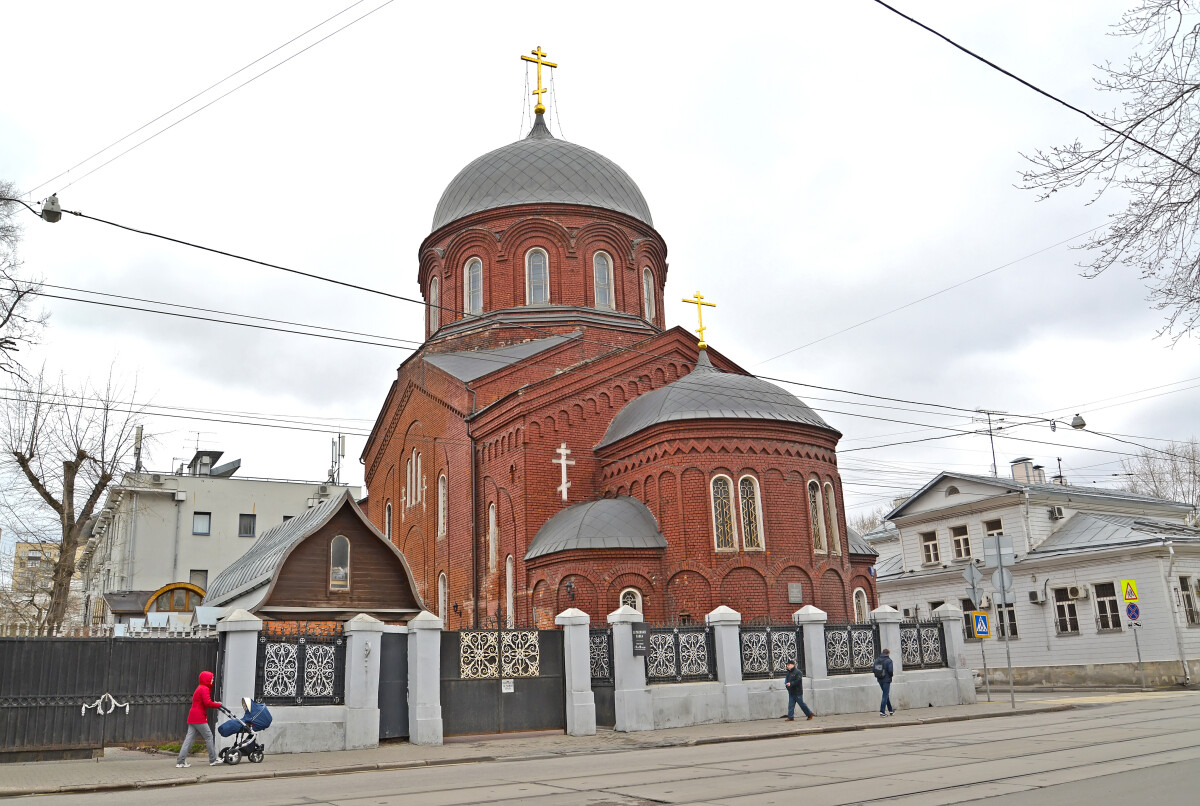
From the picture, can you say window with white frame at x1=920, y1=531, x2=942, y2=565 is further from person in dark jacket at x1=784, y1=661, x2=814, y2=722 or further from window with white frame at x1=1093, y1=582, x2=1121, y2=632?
person in dark jacket at x1=784, y1=661, x2=814, y2=722

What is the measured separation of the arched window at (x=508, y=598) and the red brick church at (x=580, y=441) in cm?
11

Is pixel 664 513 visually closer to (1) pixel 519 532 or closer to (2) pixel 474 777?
(1) pixel 519 532

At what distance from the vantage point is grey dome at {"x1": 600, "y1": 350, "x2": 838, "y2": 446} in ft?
73.5

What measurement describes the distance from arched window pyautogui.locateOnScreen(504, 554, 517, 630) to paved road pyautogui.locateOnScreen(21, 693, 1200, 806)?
10.2m

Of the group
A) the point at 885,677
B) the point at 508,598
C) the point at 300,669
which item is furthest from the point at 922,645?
the point at 300,669

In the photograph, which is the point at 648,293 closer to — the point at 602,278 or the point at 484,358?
the point at 602,278

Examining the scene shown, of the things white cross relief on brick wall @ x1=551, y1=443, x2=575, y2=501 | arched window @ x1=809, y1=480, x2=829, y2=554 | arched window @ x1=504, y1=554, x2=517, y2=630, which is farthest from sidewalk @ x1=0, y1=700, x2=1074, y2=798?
white cross relief on brick wall @ x1=551, y1=443, x2=575, y2=501

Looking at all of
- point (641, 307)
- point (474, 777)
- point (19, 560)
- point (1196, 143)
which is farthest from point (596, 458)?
point (19, 560)

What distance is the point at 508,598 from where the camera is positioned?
946 inches

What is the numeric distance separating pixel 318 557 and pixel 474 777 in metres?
9.65

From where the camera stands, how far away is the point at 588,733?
16.0m

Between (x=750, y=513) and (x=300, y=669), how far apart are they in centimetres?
1104

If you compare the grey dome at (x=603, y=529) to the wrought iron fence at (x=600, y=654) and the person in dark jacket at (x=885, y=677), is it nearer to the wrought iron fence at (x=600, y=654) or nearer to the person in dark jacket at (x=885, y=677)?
the wrought iron fence at (x=600, y=654)

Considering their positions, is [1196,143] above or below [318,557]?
above
